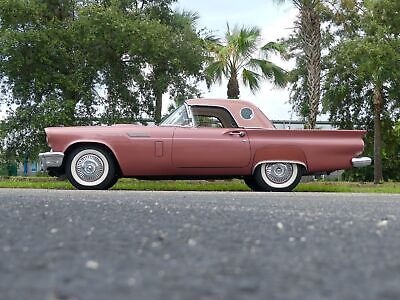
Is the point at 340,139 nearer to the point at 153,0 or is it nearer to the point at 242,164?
the point at 242,164

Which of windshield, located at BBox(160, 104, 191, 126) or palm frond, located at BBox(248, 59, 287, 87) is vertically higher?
palm frond, located at BBox(248, 59, 287, 87)

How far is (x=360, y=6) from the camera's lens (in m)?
22.0

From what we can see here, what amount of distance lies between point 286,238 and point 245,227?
443mm

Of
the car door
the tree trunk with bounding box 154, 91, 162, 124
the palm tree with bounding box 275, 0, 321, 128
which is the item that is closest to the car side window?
the car door

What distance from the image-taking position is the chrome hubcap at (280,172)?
906cm

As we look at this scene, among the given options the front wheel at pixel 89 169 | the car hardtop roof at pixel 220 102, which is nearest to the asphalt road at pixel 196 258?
the front wheel at pixel 89 169

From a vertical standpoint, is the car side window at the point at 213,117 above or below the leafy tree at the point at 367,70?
below

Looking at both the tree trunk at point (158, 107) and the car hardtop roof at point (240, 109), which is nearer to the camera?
the car hardtop roof at point (240, 109)

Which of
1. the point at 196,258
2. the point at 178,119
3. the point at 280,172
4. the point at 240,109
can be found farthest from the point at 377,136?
the point at 196,258

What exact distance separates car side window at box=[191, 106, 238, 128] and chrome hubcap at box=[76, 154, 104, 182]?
5.72 feet

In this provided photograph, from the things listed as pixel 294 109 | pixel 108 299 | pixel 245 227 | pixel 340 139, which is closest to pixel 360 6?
pixel 294 109

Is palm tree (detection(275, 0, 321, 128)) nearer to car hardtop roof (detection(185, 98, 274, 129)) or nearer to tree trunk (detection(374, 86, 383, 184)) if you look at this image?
tree trunk (detection(374, 86, 383, 184))

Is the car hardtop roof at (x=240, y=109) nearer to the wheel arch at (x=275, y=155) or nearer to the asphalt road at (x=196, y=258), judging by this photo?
the wheel arch at (x=275, y=155)

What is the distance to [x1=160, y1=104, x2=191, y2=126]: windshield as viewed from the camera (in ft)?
29.8
